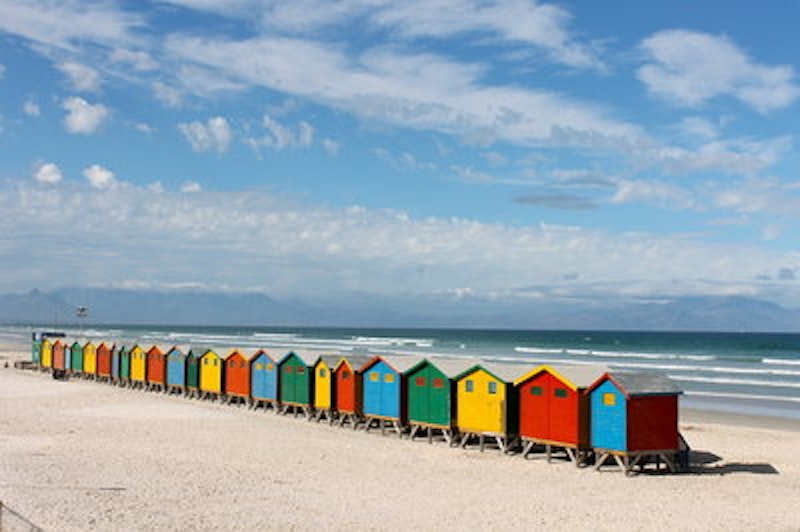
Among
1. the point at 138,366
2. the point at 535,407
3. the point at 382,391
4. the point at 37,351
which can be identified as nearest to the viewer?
the point at 535,407

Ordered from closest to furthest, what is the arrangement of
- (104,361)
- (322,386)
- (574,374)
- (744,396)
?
1. (574,374)
2. (322,386)
3. (744,396)
4. (104,361)

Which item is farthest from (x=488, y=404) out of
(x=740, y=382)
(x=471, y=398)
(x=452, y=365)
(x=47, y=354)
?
(x=47, y=354)

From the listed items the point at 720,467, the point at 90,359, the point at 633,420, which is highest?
the point at 90,359

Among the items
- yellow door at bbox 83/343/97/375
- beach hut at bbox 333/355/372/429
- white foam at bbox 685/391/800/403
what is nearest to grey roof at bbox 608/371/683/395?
beach hut at bbox 333/355/372/429

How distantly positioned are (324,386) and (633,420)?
12301mm

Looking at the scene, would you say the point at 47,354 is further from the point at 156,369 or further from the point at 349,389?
the point at 349,389

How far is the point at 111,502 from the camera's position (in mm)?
17141

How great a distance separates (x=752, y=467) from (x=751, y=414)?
15.3m

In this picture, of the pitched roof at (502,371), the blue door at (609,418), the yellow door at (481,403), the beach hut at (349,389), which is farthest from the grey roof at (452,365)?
the blue door at (609,418)

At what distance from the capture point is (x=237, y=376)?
3575 centimetres

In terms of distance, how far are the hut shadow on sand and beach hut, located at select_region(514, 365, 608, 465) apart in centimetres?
269

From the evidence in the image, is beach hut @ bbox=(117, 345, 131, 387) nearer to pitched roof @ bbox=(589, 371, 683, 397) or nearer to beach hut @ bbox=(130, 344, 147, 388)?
beach hut @ bbox=(130, 344, 147, 388)

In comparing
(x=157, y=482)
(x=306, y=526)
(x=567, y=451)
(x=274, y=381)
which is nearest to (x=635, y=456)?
(x=567, y=451)

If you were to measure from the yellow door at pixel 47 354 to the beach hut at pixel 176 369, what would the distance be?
658 inches
